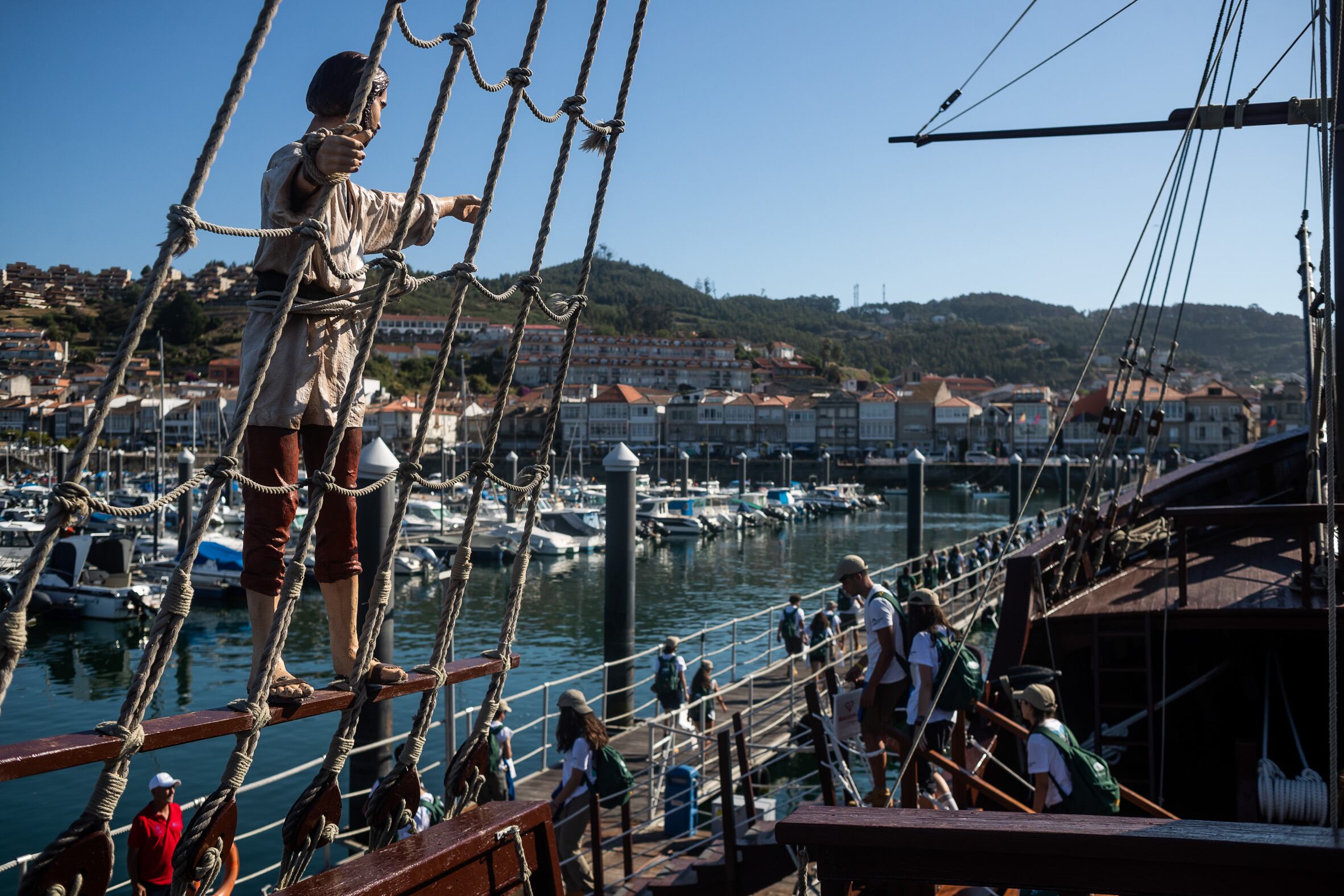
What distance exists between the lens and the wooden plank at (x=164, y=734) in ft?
6.15

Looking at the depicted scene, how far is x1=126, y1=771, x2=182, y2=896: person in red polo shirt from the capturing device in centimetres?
532

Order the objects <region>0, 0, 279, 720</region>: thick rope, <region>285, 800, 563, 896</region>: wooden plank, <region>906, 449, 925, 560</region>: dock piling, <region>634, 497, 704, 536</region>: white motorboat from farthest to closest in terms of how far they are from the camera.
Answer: <region>634, 497, 704, 536</region>: white motorboat, <region>906, 449, 925, 560</region>: dock piling, <region>285, 800, 563, 896</region>: wooden plank, <region>0, 0, 279, 720</region>: thick rope

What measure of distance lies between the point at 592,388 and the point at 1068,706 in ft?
288

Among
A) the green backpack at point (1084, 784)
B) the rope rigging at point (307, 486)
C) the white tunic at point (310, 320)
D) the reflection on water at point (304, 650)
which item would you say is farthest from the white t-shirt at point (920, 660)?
the reflection on water at point (304, 650)

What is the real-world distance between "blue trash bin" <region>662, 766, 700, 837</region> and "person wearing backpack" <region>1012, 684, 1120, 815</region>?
430 centimetres

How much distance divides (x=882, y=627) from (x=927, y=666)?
1.10ft

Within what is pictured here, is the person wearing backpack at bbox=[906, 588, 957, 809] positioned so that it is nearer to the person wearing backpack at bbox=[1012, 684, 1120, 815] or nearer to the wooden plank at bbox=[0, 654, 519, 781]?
the person wearing backpack at bbox=[1012, 684, 1120, 815]

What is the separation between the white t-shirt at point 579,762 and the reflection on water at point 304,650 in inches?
231

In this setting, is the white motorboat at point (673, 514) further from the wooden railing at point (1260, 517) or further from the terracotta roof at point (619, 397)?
the terracotta roof at point (619, 397)

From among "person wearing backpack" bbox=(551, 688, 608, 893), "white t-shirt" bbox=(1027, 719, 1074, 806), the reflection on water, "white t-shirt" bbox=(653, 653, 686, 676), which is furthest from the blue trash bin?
the reflection on water

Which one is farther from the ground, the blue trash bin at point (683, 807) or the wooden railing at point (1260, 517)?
the wooden railing at point (1260, 517)

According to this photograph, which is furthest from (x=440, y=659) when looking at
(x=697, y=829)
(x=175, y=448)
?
(x=175, y=448)

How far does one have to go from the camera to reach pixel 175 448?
74312 mm

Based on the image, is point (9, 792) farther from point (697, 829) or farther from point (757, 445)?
point (757, 445)
